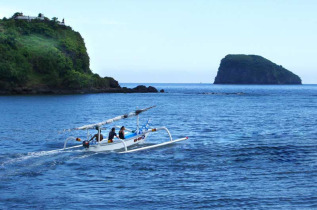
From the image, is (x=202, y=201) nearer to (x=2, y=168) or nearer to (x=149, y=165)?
(x=149, y=165)

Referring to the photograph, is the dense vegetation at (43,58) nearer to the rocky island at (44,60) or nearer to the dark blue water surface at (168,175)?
the rocky island at (44,60)

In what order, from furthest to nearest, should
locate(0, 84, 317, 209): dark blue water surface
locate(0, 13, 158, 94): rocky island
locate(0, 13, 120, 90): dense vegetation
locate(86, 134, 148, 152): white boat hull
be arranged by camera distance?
locate(0, 13, 120, 90): dense vegetation, locate(0, 13, 158, 94): rocky island, locate(86, 134, 148, 152): white boat hull, locate(0, 84, 317, 209): dark blue water surface

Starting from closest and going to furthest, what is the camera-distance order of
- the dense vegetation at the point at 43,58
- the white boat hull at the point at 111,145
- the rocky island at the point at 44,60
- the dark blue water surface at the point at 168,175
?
the dark blue water surface at the point at 168,175
the white boat hull at the point at 111,145
the rocky island at the point at 44,60
the dense vegetation at the point at 43,58

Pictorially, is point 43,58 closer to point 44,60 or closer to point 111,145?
point 44,60

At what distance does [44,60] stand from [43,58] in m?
1.01

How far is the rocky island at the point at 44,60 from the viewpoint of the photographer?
13200 centimetres

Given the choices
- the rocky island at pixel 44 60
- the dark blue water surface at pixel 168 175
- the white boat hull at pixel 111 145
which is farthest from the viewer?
the rocky island at pixel 44 60

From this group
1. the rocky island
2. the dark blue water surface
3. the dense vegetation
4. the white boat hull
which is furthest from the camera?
the dense vegetation

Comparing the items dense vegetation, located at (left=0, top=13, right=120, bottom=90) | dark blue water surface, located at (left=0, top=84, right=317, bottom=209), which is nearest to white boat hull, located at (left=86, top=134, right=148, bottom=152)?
dark blue water surface, located at (left=0, top=84, right=317, bottom=209)

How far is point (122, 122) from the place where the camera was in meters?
59.9

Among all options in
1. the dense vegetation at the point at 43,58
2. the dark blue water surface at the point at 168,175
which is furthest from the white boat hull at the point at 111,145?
the dense vegetation at the point at 43,58

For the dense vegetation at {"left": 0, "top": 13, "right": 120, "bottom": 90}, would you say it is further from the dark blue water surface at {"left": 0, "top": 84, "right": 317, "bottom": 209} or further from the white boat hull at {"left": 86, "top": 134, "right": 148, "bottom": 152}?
the white boat hull at {"left": 86, "top": 134, "right": 148, "bottom": 152}

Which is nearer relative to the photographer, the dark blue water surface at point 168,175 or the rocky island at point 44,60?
the dark blue water surface at point 168,175

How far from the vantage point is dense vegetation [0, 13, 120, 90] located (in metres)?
133
